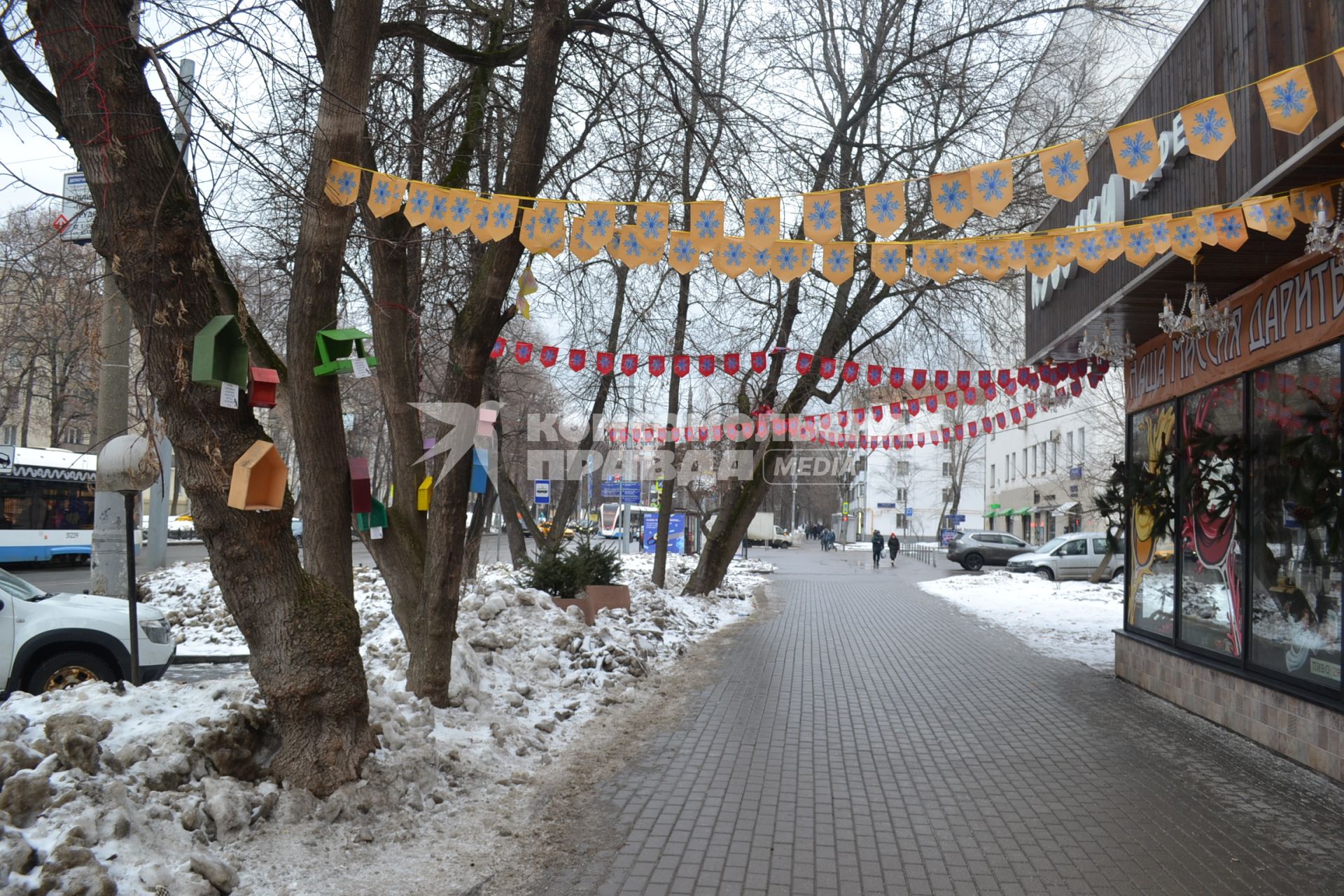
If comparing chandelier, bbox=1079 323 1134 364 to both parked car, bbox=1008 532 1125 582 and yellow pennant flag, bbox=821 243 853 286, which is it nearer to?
yellow pennant flag, bbox=821 243 853 286

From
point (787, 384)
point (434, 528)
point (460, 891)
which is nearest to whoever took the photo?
point (460, 891)

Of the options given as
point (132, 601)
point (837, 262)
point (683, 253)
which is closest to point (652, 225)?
point (683, 253)

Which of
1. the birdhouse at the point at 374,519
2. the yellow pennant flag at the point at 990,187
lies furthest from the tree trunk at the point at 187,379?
the yellow pennant flag at the point at 990,187

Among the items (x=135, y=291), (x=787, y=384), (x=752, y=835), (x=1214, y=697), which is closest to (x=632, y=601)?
(x=787, y=384)

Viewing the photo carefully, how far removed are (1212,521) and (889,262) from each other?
3.87 meters

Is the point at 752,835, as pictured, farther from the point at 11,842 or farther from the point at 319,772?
the point at 11,842

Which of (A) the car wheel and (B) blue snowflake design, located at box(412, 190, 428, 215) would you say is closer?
(B) blue snowflake design, located at box(412, 190, 428, 215)

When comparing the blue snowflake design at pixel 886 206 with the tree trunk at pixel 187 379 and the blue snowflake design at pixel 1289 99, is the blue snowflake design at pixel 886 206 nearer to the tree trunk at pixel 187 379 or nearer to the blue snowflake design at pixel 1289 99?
the blue snowflake design at pixel 1289 99

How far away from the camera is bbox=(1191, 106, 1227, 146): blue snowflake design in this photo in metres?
6.16

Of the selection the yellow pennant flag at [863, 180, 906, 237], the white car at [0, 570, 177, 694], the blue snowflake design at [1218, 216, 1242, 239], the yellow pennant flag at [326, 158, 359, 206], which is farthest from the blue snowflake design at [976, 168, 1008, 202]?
the white car at [0, 570, 177, 694]

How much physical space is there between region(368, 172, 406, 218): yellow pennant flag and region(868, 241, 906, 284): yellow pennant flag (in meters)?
3.67

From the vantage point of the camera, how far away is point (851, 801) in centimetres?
647

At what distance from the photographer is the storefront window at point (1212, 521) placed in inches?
337

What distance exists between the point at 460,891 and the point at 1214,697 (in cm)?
694
